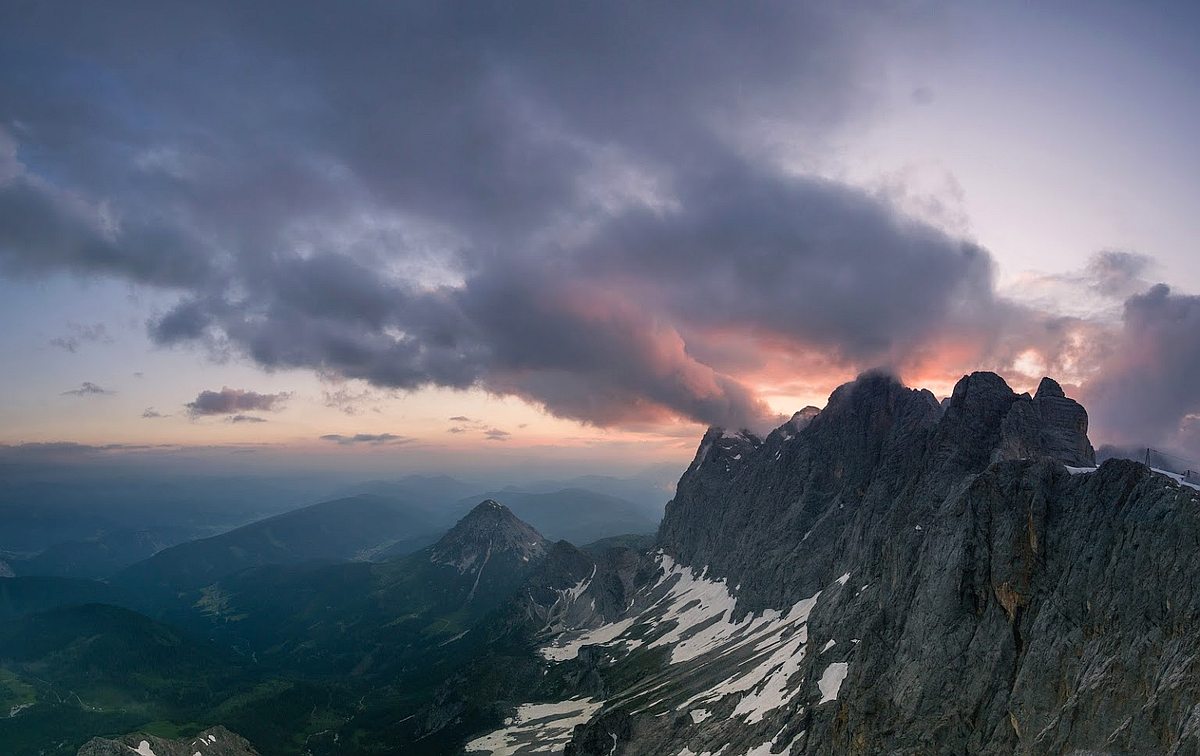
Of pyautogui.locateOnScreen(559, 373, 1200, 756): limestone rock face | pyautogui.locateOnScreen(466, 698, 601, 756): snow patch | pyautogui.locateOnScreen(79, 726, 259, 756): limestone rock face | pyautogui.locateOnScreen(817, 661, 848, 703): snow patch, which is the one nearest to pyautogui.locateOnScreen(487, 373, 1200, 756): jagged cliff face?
pyautogui.locateOnScreen(559, 373, 1200, 756): limestone rock face

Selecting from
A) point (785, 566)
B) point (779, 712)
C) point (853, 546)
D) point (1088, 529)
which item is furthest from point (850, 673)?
point (785, 566)

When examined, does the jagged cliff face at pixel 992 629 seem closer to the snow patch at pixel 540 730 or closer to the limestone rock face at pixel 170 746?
the snow patch at pixel 540 730

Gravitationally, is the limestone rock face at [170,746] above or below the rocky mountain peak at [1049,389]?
below

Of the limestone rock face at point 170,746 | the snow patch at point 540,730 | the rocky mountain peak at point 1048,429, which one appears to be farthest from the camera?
the snow patch at point 540,730

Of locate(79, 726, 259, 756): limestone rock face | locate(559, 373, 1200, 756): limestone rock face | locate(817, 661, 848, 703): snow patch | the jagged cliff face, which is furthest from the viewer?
locate(79, 726, 259, 756): limestone rock face

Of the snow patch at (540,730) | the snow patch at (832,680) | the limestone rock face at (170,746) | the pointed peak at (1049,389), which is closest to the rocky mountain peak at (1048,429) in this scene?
the pointed peak at (1049,389)

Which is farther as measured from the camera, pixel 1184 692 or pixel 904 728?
pixel 904 728

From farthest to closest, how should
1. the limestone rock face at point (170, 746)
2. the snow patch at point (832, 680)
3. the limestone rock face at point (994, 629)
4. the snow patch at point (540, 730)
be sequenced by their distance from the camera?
the snow patch at point (540, 730), the limestone rock face at point (170, 746), the snow patch at point (832, 680), the limestone rock face at point (994, 629)

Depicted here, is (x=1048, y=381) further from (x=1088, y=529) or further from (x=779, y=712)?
(x=779, y=712)

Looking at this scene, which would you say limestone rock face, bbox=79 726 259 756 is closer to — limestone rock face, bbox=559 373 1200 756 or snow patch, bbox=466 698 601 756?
snow patch, bbox=466 698 601 756

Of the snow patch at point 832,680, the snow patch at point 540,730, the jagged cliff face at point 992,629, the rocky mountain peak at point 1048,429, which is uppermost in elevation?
the rocky mountain peak at point 1048,429

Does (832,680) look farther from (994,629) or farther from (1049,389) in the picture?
(1049,389)
